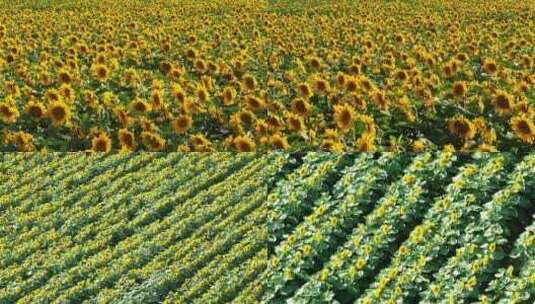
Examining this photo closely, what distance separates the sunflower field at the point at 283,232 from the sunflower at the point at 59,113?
68 centimetres

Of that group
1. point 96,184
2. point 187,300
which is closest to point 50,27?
point 96,184

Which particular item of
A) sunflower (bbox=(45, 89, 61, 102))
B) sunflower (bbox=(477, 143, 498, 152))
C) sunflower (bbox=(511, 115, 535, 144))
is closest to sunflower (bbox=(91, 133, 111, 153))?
sunflower (bbox=(45, 89, 61, 102))

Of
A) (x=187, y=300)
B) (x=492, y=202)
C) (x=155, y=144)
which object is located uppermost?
(x=155, y=144)

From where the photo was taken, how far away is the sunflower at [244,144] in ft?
21.7

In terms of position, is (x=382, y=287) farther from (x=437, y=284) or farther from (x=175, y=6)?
(x=175, y=6)

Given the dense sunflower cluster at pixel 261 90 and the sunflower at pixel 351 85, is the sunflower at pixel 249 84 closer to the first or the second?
the dense sunflower cluster at pixel 261 90

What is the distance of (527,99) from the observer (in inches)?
341

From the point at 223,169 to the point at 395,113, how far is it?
1787 millimetres

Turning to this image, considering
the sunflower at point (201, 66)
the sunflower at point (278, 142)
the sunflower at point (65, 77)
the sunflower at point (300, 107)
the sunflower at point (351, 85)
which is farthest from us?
the sunflower at point (201, 66)

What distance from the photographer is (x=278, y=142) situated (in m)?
6.59

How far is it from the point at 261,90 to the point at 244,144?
2186mm

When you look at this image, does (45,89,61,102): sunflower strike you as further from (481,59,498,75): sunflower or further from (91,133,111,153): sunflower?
(481,59,498,75): sunflower

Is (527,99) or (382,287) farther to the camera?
(527,99)

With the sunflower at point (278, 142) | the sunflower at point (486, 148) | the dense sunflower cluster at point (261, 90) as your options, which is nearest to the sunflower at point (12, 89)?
the dense sunflower cluster at point (261, 90)
